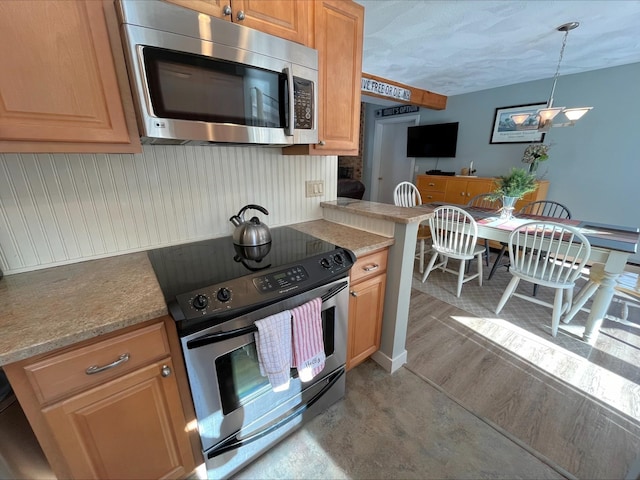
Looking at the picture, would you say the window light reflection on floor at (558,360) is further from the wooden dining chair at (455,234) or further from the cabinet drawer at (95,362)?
the cabinet drawer at (95,362)

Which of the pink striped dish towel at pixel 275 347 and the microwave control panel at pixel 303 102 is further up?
the microwave control panel at pixel 303 102

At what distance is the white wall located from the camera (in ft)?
10.2

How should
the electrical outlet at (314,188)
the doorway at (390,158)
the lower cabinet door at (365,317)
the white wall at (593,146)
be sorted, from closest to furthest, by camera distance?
the lower cabinet door at (365,317) → the electrical outlet at (314,188) → the white wall at (593,146) → the doorway at (390,158)

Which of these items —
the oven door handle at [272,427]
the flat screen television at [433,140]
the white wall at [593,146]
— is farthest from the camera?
the flat screen television at [433,140]

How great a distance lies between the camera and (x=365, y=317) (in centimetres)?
152

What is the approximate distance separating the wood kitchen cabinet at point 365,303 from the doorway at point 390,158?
4.38 metres

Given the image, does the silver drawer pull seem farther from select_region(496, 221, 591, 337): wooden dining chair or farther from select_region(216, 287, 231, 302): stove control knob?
select_region(496, 221, 591, 337): wooden dining chair

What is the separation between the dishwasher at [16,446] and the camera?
836 mm

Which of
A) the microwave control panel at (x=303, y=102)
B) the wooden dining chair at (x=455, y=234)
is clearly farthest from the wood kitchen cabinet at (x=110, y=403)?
the wooden dining chair at (x=455, y=234)

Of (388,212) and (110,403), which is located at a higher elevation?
(388,212)

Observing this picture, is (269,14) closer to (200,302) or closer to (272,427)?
(200,302)

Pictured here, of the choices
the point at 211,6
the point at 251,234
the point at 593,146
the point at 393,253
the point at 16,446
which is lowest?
the point at 16,446

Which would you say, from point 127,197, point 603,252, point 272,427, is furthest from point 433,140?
point 272,427

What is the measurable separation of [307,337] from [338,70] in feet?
4.36
